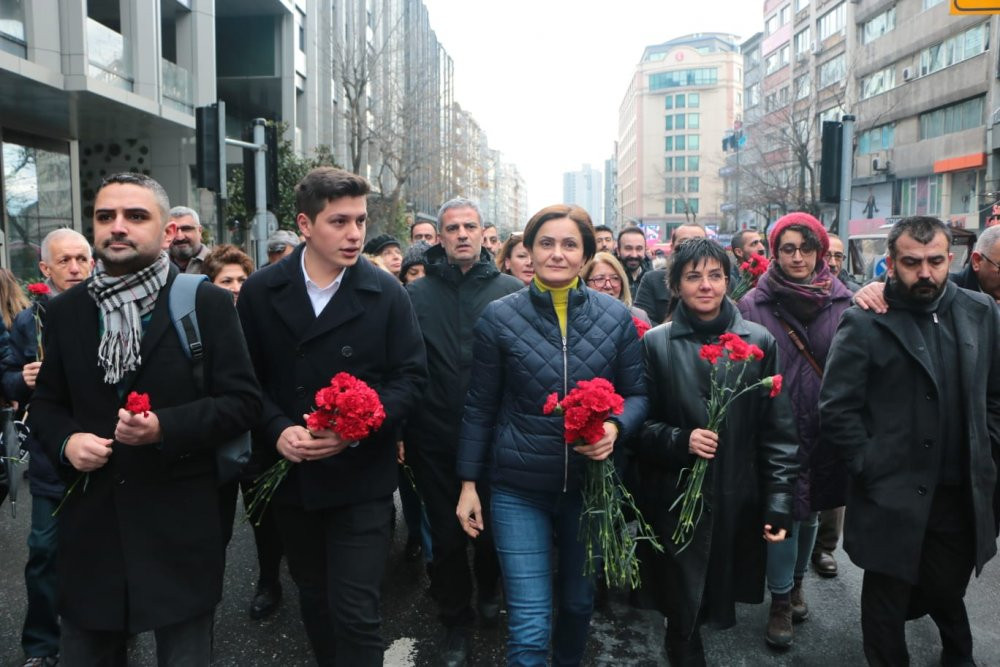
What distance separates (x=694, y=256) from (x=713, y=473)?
38.4 inches

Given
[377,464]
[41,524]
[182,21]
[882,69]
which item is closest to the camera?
[377,464]

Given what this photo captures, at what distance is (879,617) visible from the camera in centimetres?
349

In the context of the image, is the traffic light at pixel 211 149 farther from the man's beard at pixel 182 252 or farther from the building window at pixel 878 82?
the building window at pixel 878 82

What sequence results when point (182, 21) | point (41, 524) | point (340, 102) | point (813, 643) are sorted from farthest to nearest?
point (340, 102) < point (182, 21) < point (813, 643) < point (41, 524)

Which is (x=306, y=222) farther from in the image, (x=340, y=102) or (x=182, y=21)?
(x=340, y=102)

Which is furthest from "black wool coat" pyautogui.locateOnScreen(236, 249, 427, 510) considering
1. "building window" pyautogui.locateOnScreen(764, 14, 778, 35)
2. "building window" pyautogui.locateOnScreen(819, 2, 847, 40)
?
"building window" pyautogui.locateOnScreen(764, 14, 778, 35)

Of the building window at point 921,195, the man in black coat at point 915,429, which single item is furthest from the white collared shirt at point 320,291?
the building window at point 921,195

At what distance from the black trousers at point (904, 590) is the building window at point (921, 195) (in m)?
38.7

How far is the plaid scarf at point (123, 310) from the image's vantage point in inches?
104

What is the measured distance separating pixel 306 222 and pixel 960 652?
3.56 m

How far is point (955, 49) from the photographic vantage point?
36969mm

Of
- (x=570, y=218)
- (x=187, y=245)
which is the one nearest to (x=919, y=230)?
(x=570, y=218)

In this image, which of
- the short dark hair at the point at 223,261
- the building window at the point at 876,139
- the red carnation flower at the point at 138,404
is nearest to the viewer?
the red carnation flower at the point at 138,404

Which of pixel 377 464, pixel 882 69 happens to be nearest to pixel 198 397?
pixel 377 464
